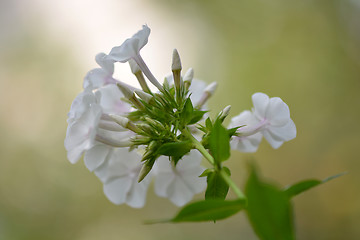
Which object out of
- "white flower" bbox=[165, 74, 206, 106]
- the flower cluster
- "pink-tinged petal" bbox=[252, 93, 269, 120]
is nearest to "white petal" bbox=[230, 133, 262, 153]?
the flower cluster

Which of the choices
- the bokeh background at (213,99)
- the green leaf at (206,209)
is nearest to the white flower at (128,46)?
the green leaf at (206,209)

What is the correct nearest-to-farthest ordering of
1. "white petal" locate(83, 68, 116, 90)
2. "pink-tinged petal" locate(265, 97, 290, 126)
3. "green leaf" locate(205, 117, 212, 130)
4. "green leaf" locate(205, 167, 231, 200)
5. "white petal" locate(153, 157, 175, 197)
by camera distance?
"green leaf" locate(205, 167, 231, 200) → "green leaf" locate(205, 117, 212, 130) → "pink-tinged petal" locate(265, 97, 290, 126) → "white petal" locate(83, 68, 116, 90) → "white petal" locate(153, 157, 175, 197)

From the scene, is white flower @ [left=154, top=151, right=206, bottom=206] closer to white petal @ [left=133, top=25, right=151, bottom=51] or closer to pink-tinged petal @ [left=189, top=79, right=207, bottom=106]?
pink-tinged petal @ [left=189, top=79, right=207, bottom=106]

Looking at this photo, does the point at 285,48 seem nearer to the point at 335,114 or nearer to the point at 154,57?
the point at 335,114

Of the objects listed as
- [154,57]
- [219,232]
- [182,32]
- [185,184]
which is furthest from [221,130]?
[182,32]

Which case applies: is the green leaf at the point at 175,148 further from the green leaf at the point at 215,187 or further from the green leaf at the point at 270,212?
the green leaf at the point at 270,212

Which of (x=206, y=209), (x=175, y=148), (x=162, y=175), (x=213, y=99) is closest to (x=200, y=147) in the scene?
(x=175, y=148)
